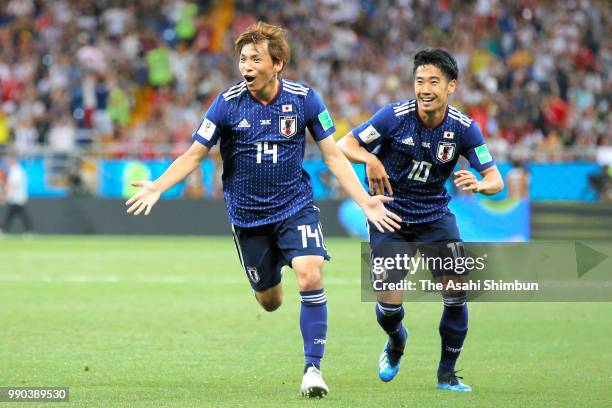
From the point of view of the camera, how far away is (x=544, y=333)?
458 inches

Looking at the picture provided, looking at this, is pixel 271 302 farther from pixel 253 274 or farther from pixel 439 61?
pixel 439 61

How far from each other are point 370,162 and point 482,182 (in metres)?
0.83

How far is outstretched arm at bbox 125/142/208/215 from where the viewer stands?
7.52 metres

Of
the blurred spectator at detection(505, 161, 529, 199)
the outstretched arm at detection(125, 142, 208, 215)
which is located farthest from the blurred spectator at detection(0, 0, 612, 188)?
the outstretched arm at detection(125, 142, 208, 215)

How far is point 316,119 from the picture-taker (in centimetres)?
805

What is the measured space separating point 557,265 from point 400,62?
14184 millimetres

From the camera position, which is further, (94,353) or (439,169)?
(94,353)

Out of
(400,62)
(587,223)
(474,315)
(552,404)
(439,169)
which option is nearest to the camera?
(552,404)

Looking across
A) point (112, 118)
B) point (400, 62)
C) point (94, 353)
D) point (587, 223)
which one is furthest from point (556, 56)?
point (94, 353)

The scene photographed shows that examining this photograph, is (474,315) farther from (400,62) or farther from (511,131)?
(400,62)

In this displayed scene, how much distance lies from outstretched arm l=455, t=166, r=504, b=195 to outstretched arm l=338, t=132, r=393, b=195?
58 centimetres

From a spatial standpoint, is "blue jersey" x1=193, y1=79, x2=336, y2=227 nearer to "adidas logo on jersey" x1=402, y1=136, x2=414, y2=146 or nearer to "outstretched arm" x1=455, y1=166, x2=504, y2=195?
"adidas logo on jersey" x1=402, y1=136, x2=414, y2=146

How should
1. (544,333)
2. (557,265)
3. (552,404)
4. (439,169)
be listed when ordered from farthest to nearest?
(557,265), (544,333), (439,169), (552,404)

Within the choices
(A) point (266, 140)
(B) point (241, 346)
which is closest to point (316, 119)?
(A) point (266, 140)
